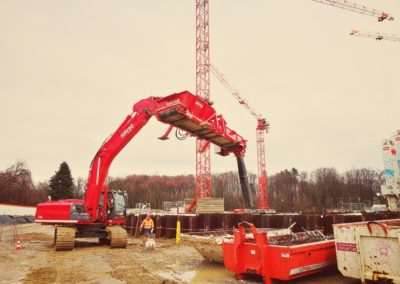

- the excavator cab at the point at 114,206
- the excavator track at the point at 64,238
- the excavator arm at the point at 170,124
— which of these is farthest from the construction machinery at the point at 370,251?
the excavator cab at the point at 114,206

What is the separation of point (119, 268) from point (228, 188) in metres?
110

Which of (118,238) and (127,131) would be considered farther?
(118,238)

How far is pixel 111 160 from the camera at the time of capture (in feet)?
46.3

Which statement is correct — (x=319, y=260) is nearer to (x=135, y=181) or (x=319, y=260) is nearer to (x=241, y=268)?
(x=241, y=268)

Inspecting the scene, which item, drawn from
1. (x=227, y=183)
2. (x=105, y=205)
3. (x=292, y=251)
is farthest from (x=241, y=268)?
(x=227, y=183)

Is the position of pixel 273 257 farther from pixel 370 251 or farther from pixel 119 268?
pixel 119 268

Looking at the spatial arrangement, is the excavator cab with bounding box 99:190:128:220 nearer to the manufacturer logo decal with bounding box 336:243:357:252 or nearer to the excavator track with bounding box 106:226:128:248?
the excavator track with bounding box 106:226:128:248

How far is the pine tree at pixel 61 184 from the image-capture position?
68.0 m

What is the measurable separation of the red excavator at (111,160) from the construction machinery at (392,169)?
1808 cm

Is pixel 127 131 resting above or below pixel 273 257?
above

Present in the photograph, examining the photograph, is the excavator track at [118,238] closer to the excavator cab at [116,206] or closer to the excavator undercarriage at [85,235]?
the excavator undercarriage at [85,235]

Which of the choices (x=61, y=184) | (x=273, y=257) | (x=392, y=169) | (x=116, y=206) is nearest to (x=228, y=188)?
(x=61, y=184)

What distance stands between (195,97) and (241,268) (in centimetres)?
553

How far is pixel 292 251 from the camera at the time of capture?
23.7 ft
